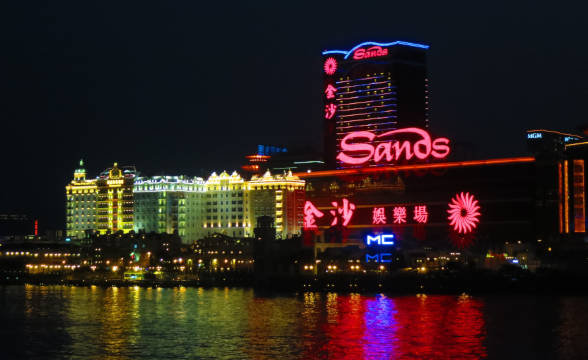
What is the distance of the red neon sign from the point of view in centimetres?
19538

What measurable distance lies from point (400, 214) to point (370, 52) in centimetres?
5704

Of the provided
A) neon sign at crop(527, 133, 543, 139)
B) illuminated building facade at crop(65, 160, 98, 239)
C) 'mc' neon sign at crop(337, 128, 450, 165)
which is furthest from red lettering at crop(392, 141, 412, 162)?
illuminated building facade at crop(65, 160, 98, 239)

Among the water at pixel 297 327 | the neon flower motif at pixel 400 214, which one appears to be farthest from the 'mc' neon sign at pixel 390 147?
the water at pixel 297 327

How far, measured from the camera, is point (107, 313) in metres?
A: 90.7

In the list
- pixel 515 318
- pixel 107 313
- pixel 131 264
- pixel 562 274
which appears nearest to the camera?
pixel 515 318

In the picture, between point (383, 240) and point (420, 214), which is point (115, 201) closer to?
point (420, 214)

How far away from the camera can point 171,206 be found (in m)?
181

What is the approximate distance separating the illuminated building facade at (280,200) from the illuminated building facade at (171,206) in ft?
39.2

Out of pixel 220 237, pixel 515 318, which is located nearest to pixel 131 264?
pixel 220 237

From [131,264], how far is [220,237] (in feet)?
51.4

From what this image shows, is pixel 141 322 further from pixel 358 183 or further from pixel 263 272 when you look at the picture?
pixel 358 183

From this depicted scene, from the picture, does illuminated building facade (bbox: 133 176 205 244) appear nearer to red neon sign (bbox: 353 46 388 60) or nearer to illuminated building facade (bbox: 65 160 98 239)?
illuminated building facade (bbox: 65 160 98 239)

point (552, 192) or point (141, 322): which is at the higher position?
point (552, 192)

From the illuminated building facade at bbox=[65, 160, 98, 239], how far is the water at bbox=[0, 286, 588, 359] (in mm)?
86865
